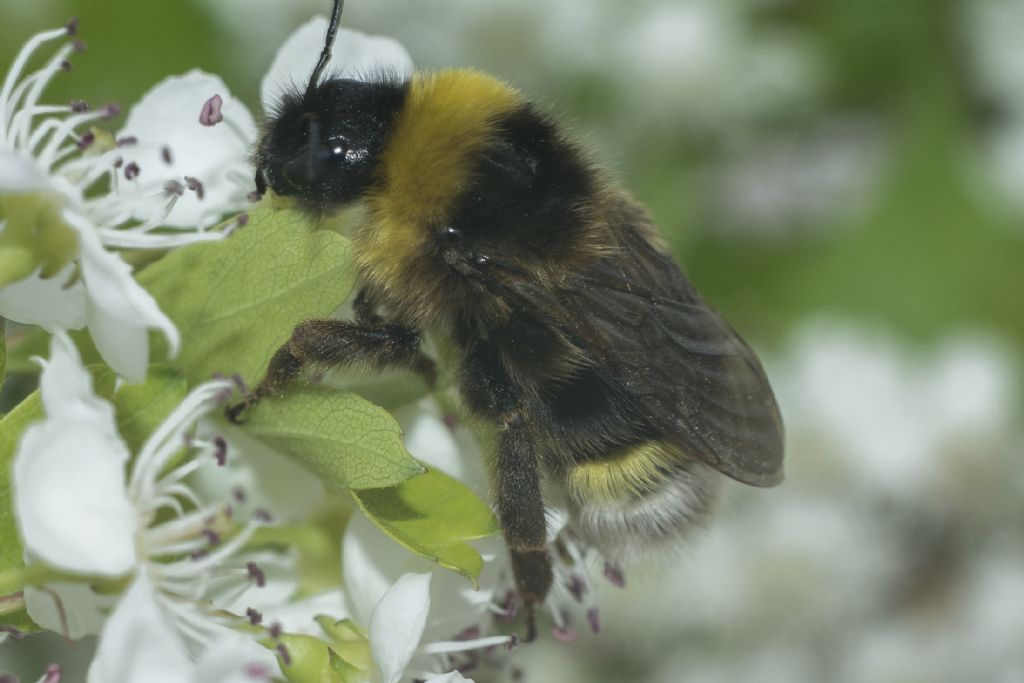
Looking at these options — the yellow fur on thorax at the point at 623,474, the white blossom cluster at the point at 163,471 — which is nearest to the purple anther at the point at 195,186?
the white blossom cluster at the point at 163,471

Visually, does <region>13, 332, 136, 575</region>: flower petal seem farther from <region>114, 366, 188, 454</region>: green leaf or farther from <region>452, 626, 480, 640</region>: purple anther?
<region>452, 626, 480, 640</region>: purple anther

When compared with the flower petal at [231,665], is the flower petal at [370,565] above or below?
below

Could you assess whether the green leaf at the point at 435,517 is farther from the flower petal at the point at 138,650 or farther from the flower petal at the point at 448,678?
the flower petal at the point at 138,650

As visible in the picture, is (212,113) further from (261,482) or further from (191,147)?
(261,482)

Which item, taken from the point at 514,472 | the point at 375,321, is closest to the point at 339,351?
the point at 375,321

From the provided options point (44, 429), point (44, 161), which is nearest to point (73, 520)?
point (44, 429)

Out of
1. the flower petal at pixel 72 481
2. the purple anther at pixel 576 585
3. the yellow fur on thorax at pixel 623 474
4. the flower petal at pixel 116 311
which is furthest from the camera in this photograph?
the purple anther at pixel 576 585
